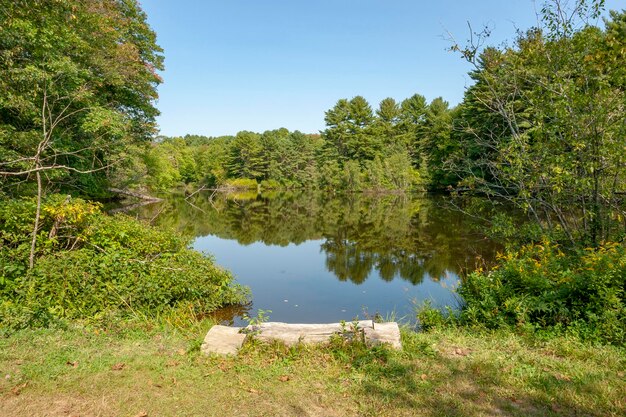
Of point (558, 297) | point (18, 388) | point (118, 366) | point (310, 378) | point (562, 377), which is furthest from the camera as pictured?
point (558, 297)

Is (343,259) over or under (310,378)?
under

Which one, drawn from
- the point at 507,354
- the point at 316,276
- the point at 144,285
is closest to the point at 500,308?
the point at 507,354

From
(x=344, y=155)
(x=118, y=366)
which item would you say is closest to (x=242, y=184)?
(x=344, y=155)

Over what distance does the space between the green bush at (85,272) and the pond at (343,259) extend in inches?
58.7

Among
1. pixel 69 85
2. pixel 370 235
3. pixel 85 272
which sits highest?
pixel 69 85

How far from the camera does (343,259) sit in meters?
13.9

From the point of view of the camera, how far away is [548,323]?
16.8 ft

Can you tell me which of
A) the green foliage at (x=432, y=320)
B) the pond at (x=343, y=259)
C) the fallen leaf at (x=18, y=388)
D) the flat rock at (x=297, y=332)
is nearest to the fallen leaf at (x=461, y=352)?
the flat rock at (x=297, y=332)

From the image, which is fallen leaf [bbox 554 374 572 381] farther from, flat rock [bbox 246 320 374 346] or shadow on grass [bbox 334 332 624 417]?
flat rock [bbox 246 320 374 346]

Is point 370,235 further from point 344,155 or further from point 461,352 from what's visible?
point 344,155

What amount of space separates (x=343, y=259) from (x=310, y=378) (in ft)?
33.1

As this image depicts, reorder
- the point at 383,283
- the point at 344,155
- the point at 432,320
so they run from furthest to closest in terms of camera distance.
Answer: the point at 344,155
the point at 383,283
the point at 432,320

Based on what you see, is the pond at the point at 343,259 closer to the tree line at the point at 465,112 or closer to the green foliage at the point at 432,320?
→ the green foliage at the point at 432,320

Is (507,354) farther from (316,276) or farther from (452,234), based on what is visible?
(452,234)
